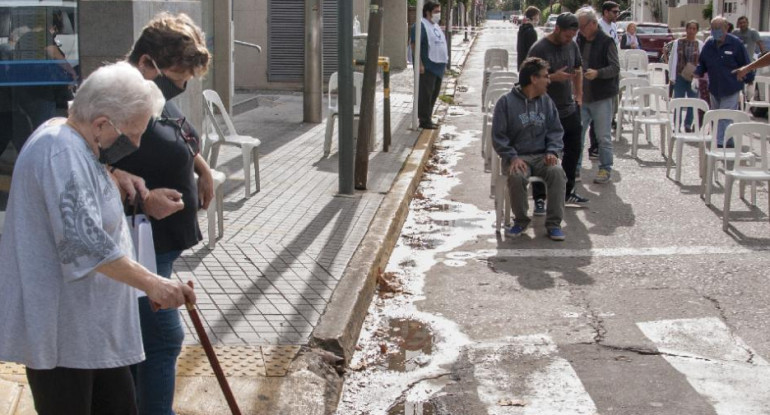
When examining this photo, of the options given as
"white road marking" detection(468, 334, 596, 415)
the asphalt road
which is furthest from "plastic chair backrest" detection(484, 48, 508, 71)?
"white road marking" detection(468, 334, 596, 415)

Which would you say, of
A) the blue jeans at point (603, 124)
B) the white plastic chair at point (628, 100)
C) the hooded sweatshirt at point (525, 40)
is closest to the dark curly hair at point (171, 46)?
the blue jeans at point (603, 124)

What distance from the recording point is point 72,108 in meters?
3.44

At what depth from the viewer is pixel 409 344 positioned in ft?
21.7

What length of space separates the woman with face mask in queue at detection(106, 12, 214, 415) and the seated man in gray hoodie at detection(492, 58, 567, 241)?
5342mm

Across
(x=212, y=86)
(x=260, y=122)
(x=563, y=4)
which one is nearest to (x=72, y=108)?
(x=212, y=86)

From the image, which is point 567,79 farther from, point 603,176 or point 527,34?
point 527,34

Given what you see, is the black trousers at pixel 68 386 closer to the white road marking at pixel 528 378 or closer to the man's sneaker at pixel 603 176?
the white road marking at pixel 528 378

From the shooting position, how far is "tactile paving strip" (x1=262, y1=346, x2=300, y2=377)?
18.0 ft

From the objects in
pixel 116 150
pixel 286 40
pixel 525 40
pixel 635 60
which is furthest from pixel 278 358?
pixel 286 40

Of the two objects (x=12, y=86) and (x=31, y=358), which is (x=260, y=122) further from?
(x=31, y=358)

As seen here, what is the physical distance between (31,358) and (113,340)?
10.1 inches

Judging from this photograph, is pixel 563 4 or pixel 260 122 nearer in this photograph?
pixel 260 122

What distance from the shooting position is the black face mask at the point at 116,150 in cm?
348

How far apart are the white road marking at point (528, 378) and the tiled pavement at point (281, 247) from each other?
1025 mm
